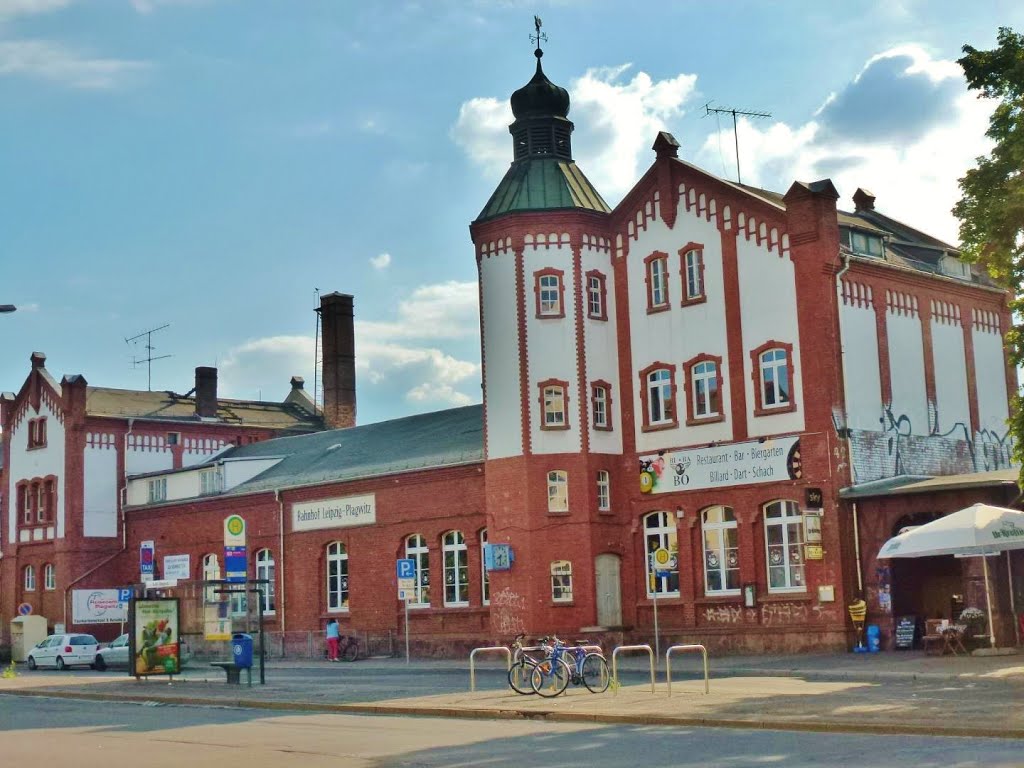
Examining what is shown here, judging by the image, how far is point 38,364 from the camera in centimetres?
5900

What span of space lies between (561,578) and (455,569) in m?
4.97

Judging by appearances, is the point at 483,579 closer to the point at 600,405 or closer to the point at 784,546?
the point at 600,405

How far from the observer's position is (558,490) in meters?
38.8

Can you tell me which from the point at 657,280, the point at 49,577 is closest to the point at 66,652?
the point at 49,577

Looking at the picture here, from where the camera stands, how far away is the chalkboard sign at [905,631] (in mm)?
32719

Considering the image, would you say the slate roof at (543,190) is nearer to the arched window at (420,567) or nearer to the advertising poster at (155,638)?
the arched window at (420,567)

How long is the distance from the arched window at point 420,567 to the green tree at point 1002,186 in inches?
792

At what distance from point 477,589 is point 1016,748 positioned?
89.2 feet

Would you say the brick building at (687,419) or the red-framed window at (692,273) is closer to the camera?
the brick building at (687,419)

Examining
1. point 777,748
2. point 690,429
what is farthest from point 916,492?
point 777,748

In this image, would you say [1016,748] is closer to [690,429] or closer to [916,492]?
[916,492]

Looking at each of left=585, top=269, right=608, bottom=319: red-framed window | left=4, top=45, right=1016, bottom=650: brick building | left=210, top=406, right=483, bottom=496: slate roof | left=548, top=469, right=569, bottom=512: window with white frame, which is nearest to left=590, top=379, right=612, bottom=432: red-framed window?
left=4, top=45, right=1016, bottom=650: brick building

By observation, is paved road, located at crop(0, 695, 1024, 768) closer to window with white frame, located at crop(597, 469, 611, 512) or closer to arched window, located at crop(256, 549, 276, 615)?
window with white frame, located at crop(597, 469, 611, 512)

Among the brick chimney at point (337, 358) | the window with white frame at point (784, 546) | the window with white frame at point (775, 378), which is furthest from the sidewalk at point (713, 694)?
the brick chimney at point (337, 358)
